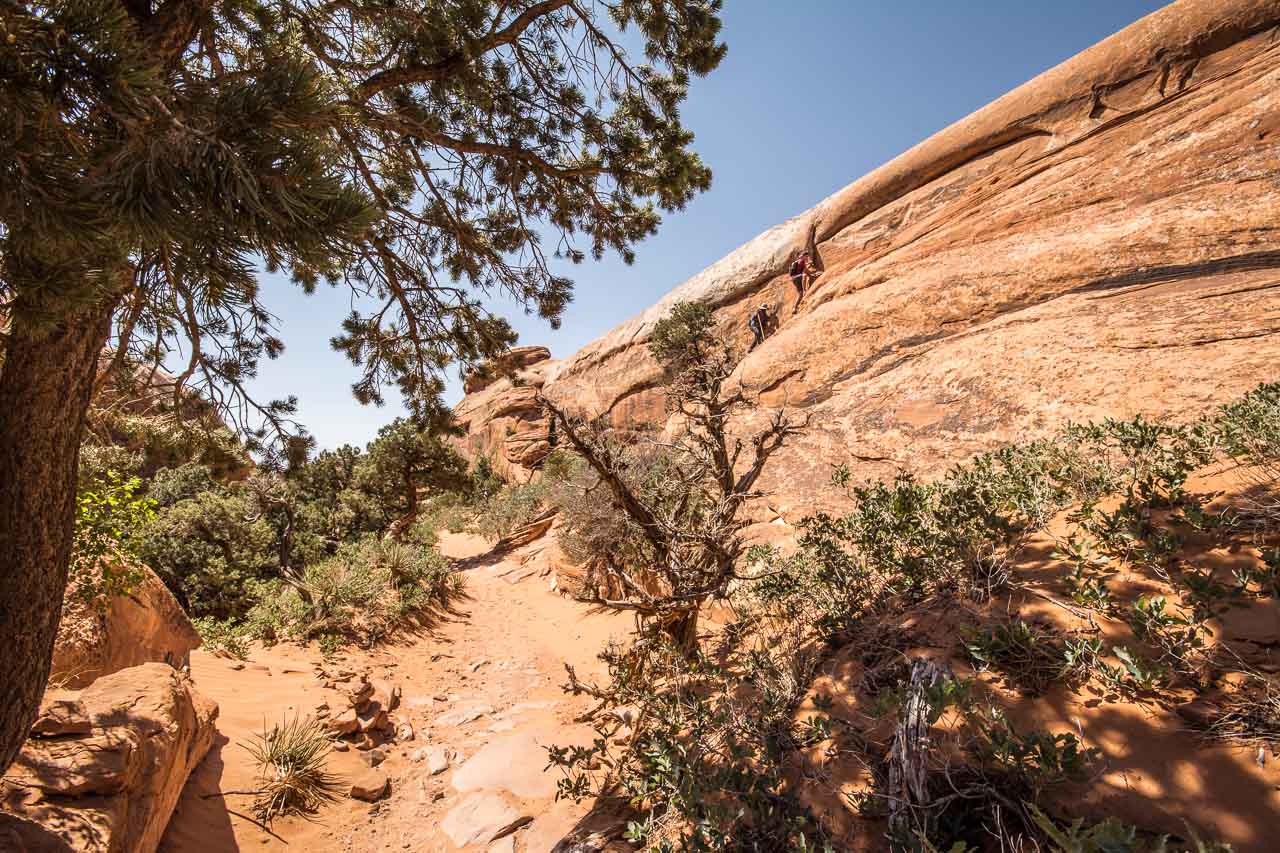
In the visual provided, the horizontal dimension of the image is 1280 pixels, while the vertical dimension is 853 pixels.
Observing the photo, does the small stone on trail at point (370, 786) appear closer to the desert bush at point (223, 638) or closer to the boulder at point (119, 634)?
the boulder at point (119, 634)

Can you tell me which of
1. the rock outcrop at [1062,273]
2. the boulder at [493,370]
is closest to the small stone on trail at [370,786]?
the boulder at [493,370]

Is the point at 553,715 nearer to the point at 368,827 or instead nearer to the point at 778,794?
the point at 368,827

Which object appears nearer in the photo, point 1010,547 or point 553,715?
point 1010,547

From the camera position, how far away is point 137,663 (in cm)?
374

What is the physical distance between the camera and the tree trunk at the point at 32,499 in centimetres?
171

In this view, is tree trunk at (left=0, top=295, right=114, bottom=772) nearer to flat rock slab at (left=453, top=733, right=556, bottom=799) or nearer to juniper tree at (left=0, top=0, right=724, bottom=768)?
juniper tree at (left=0, top=0, right=724, bottom=768)

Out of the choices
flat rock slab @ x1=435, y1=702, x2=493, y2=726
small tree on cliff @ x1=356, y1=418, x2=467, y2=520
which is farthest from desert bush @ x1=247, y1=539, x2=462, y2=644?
small tree on cliff @ x1=356, y1=418, x2=467, y2=520

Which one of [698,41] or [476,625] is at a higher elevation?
[698,41]

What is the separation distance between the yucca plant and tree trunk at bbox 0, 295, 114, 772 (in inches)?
74.7

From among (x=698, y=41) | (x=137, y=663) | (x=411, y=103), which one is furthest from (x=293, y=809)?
(x=698, y=41)

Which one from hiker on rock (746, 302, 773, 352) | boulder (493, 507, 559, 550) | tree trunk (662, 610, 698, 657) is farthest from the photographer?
hiker on rock (746, 302, 773, 352)

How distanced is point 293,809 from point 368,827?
1.71 ft

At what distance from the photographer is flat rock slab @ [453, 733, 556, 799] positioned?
3449 mm

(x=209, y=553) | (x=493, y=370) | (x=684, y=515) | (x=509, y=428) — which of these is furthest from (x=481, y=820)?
(x=509, y=428)
